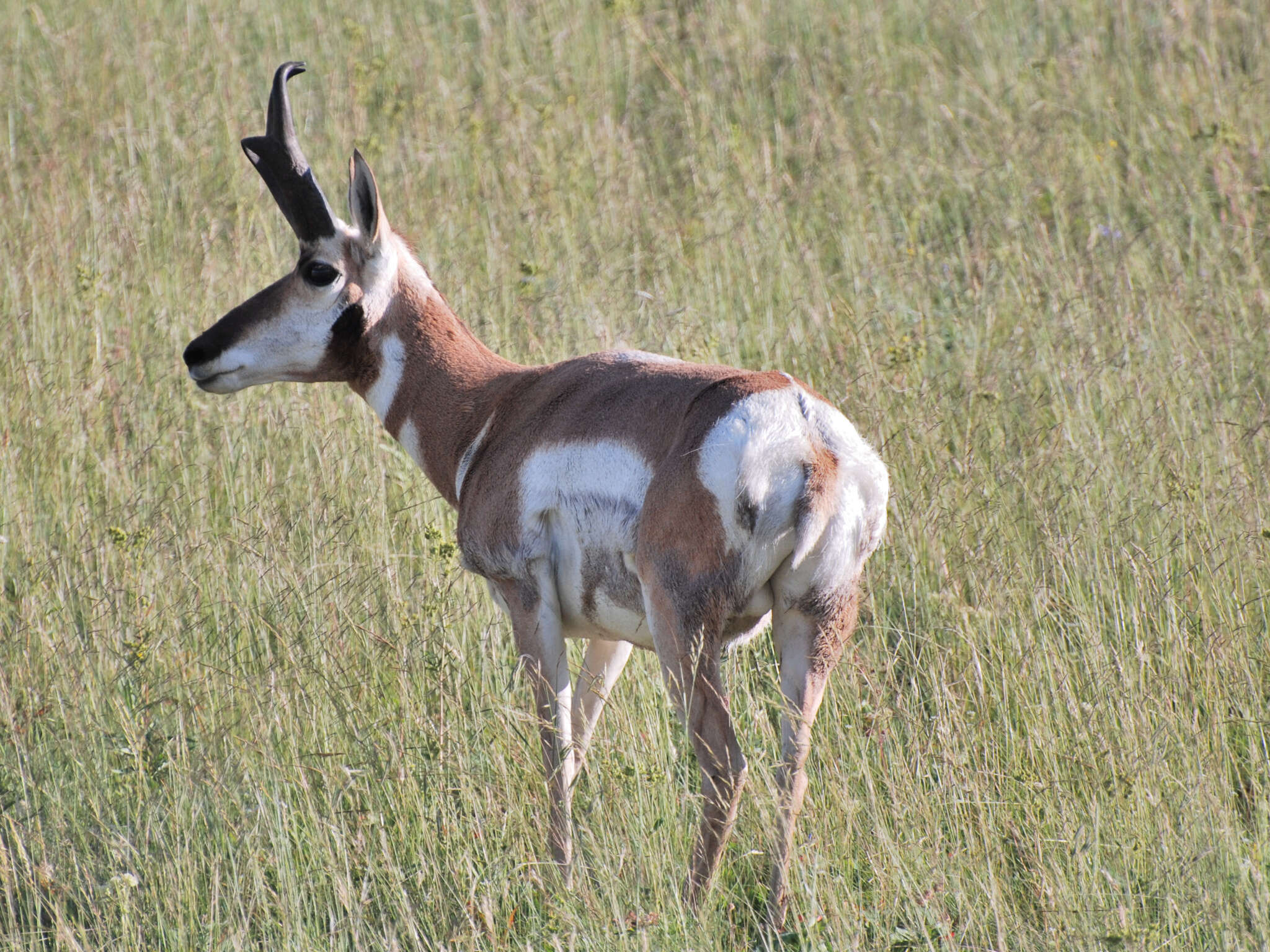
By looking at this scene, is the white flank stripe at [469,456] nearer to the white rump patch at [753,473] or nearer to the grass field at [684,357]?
the grass field at [684,357]

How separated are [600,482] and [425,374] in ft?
3.46

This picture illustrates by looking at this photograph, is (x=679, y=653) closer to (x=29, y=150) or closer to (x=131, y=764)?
(x=131, y=764)

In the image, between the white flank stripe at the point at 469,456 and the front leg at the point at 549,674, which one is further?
the white flank stripe at the point at 469,456

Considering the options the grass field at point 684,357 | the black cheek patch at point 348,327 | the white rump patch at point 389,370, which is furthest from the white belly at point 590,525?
the black cheek patch at point 348,327

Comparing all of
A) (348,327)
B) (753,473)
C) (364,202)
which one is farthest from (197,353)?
(753,473)

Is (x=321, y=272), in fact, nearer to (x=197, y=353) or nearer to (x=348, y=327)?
(x=348, y=327)

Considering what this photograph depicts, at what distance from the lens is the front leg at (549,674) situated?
3670 mm

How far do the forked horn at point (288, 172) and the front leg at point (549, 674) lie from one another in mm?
1386

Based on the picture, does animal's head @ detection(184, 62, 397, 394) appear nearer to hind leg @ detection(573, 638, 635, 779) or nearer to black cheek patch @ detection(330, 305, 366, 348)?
black cheek patch @ detection(330, 305, 366, 348)

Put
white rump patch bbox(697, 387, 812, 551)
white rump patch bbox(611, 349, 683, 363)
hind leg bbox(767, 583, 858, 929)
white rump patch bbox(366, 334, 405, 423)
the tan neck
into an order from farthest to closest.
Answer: white rump patch bbox(366, 334, 405, 423) < the tan neck < white rump patch bbox(611, 349, 683, 363) < hind leg bbox(767, 583, 858, 929) < white rump patch bbox(697, 387, 812, 551)

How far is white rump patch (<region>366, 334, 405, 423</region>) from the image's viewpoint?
436 centimetres

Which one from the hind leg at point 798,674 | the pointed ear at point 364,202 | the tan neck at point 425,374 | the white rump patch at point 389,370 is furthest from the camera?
the white rump patch at point 389,370

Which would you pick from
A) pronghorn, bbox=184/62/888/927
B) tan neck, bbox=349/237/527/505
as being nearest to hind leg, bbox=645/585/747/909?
pronghorn, bbox=184/62/888/927

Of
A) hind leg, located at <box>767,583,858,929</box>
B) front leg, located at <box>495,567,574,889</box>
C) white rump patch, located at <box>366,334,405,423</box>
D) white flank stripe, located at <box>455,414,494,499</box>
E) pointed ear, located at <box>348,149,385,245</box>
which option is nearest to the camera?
hind leg, located at <box>767,583,858,929</box>
